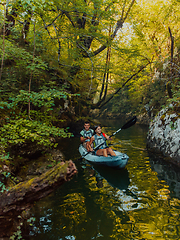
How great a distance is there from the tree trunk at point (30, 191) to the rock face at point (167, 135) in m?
5.55

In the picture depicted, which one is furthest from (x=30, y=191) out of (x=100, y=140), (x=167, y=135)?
(x=167, y=135)

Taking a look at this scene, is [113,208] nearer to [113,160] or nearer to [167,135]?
[113,160]

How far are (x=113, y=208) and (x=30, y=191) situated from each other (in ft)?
7.65

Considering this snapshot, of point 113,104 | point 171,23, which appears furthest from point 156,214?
point 113,104

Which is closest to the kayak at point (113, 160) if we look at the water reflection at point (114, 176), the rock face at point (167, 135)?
the water reflection at point (114, 176)

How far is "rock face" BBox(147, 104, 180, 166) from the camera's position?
6266 mm

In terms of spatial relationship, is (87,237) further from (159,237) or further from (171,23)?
(171,23)

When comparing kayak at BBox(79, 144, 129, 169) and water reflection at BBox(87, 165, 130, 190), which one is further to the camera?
kayak at BBox(79, 144, 129, 169)

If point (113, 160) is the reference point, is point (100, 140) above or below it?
above

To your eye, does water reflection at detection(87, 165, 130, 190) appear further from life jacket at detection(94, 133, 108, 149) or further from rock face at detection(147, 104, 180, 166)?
rock face at detection(147, 104, 180, 166)

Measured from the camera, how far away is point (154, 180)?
507 centimetres

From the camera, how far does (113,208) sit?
11.8 feet

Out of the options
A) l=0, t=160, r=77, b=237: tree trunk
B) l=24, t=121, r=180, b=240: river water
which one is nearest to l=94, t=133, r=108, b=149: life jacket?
l=24, t=121, r=180, b=240: river water

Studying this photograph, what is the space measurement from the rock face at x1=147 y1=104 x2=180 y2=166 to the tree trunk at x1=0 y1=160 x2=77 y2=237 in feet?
18.2
